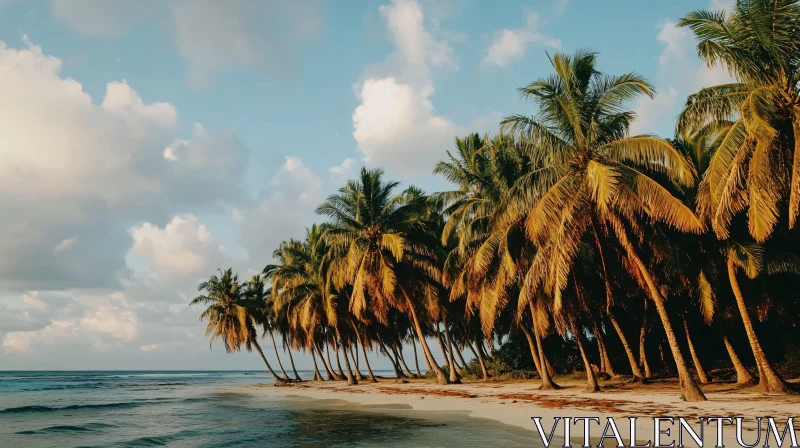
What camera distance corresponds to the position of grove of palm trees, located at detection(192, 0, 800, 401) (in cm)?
1283

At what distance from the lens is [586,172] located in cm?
1677

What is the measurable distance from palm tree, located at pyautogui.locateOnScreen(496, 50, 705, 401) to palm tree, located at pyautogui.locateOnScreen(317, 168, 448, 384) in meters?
11.5

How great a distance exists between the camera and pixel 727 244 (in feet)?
56.8

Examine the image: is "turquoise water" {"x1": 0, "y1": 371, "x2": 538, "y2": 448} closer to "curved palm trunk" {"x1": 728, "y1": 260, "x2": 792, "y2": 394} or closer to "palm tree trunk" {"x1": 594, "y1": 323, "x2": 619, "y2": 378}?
"curved palm trunk" {"x1": 728, "y1": 260, "x2": 792, "y2": 394}

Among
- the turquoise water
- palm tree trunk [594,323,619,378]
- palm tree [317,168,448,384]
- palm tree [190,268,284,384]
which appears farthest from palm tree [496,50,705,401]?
palm tree [190,268,284,384]

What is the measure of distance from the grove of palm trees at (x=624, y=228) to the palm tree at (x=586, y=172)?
6 centimetres

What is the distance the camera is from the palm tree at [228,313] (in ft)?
160

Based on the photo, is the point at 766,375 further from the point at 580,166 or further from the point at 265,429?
the point at 265,429

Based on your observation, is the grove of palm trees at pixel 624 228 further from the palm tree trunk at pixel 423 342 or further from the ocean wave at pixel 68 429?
the ocean wave at pixel 68 429

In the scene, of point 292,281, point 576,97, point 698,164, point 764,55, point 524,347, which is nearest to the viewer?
point 764,55

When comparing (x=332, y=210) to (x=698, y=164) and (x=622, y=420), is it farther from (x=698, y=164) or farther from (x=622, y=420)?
(x=622, y=420)

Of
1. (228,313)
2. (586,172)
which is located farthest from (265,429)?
(228,313)

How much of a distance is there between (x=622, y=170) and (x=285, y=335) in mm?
40869

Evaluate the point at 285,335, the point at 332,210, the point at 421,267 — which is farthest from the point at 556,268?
the point at 285,335
